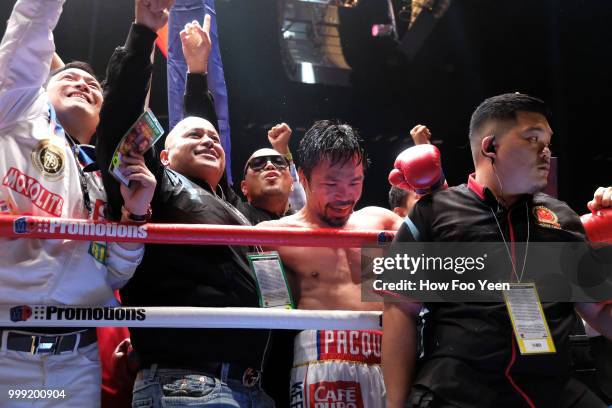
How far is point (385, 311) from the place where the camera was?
1.54 metres

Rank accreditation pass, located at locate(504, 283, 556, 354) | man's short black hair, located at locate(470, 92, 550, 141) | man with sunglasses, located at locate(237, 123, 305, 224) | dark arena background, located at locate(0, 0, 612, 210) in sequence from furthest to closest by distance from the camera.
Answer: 1. dark arena background, located at locate(0, 0, 612, 210)
2. man with sunglasses, located at locate(237, 123, 305, 224)
3. man's short black hair, located at locate(470, 92, 550, 141)
4. accreditation pass, located at locate(504, 283, 556, 354)

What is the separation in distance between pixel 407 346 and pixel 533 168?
526 mm

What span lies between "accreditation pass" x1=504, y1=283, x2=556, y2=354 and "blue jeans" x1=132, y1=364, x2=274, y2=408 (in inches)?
26.6

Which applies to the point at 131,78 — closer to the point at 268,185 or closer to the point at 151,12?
the point at 151,12

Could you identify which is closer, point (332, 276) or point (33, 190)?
point (33, 190)

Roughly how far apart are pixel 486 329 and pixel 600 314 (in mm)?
336

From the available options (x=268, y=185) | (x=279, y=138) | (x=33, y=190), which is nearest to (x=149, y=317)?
(x=33, y=190)

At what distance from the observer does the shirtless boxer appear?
178cm

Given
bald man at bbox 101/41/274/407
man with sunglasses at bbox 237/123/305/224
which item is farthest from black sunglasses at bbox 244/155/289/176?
bald man at bbox 101/41/274/407

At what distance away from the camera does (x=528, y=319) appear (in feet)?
4.73

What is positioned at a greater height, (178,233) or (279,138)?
(279,138)

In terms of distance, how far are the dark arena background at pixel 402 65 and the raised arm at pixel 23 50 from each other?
14.1ft

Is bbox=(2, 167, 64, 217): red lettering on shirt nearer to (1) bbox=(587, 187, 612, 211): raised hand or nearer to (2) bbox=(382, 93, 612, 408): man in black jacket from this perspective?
(2) bbox=(382, 93, 612, 408): man in black jacket

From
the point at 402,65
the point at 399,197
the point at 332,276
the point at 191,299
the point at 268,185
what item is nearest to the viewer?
the point at 191,299
